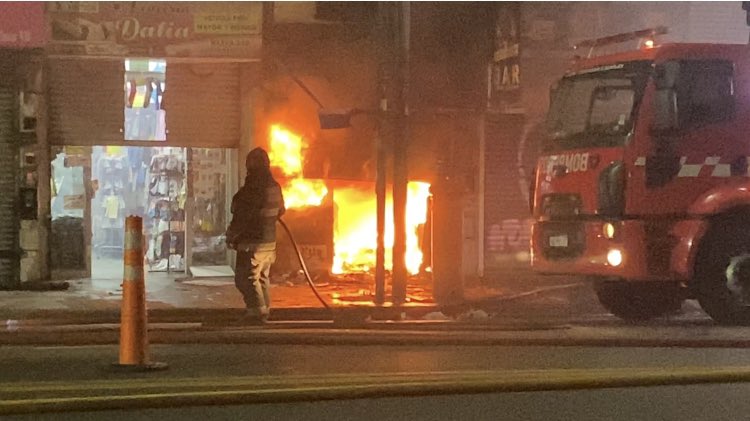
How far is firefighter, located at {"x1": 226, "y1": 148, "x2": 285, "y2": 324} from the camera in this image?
10.1 m

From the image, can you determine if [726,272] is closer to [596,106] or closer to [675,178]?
[675,178]

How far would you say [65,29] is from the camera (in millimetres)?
14320

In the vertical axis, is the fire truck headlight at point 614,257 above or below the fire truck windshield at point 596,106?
below

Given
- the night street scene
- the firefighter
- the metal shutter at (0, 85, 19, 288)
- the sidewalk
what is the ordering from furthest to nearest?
the metal shutter at (0, 85, 19, 288)
the sidewalk
the firefighter
the night street scene

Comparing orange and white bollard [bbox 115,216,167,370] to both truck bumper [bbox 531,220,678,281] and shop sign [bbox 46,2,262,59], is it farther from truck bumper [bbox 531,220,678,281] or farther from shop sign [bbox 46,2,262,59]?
shop sign [bbox 46,2,262,59]

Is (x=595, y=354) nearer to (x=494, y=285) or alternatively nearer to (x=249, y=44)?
(x=494, y=285)

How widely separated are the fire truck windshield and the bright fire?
15.0ft

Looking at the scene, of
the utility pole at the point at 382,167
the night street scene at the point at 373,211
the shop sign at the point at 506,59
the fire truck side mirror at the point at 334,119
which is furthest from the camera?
the shop sign at the point at 506,59

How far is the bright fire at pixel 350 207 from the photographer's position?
50.8ft

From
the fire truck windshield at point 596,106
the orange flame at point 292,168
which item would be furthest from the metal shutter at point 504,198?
the fire truck windshield at point 596,106

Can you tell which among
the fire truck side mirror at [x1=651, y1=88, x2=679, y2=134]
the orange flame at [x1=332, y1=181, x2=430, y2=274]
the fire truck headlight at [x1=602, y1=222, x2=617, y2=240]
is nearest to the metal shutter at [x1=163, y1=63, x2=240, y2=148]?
the orange flame at [x1=332, y1=181, x2=430, y2=274]

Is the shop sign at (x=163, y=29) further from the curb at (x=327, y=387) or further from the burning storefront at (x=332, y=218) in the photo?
the curb at (x=327, y=387)

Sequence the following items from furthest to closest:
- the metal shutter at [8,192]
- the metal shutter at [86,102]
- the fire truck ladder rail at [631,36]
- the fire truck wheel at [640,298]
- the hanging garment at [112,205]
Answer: the hanging garment at [112,205], the metal shutter at [86,102], the metal shutter at [8,192], the fire truck wheel at [640,298], the fire truck ladder rail at [631,36]

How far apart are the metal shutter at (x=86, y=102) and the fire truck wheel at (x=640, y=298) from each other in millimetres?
7973
